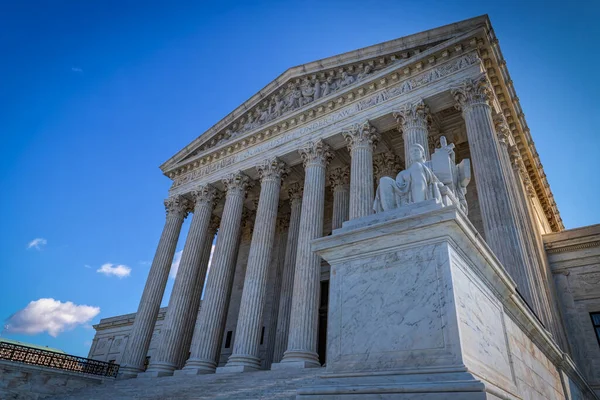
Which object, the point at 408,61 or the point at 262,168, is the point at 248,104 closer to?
the point at 262,168

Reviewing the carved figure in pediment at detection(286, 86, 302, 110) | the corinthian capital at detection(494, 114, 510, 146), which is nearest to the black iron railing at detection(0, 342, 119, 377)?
the carved figure in pediment at detection(286, 86, 302, 110)

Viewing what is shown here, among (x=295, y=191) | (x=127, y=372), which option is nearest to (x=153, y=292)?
(x=127, y=372)

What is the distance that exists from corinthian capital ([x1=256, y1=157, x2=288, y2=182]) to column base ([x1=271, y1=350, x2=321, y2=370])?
925 cm

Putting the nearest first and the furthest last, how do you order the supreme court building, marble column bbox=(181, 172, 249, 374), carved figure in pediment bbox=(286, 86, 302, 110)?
the supreme court building, marble column bbox=(181, 172, 249, 374), carved figure in pediment bbox=(286, 86, 302, 110)

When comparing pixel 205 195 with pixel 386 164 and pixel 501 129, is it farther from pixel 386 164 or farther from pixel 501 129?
pixel 501 129

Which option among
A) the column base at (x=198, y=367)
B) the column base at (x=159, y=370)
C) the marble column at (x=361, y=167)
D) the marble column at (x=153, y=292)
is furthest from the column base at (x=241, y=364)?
the marble column at (x=361, y=167)

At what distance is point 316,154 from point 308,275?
6.21 meters

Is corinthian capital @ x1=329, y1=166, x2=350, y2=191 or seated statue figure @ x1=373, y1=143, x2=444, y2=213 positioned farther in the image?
corinthian capital @ x1=329, y1=166, x2=350, y2=191

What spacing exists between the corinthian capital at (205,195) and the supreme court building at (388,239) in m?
0.13

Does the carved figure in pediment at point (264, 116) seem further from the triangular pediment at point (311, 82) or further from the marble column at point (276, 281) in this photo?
the marble column at point (276, 281)

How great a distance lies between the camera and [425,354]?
4359 mm

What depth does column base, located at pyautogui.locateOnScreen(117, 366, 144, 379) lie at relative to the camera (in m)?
19.3

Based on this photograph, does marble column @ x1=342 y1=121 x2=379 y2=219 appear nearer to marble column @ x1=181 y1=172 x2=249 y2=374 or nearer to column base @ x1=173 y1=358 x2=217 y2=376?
marble column @ x1=181 y1=172 x2=249 y2=374

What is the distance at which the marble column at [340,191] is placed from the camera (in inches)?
800
